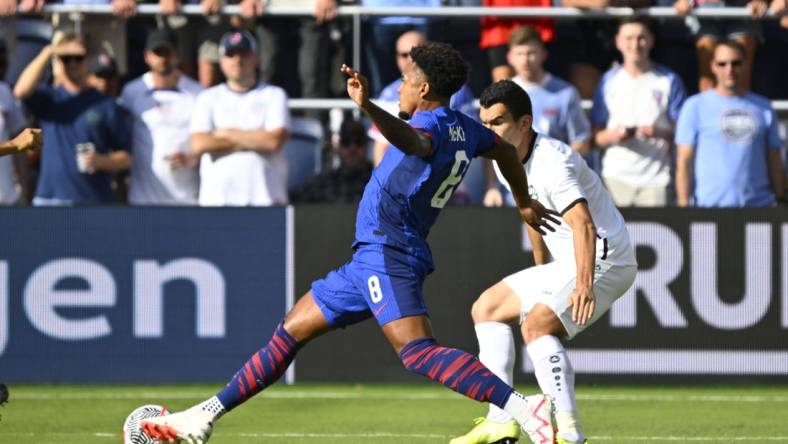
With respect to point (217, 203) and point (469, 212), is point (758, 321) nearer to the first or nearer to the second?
point (469, 212)

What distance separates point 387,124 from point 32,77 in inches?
251

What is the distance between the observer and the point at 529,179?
8.11 m

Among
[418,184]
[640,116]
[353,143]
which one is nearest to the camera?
[418,184]

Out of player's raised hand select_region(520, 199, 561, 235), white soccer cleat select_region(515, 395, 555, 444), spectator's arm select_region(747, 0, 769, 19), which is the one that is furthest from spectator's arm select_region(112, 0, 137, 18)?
white soccer cleat select_region(515, 395, 555, 444)

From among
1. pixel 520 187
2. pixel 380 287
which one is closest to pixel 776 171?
pixel 520 187

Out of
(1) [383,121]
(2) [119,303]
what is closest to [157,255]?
(2) [119,303]

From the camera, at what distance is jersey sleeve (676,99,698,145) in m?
12.1

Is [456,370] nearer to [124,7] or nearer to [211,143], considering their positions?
[211,143]

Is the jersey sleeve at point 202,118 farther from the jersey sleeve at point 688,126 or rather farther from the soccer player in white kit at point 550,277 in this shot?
the soccer player in white kit at point 550,277

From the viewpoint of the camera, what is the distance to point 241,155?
40.2 ft

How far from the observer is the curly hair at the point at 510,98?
809 cm

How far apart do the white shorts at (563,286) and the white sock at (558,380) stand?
0.21 m

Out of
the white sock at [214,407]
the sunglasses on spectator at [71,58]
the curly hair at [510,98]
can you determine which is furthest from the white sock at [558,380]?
the sunglasses on spectator at [71,58]

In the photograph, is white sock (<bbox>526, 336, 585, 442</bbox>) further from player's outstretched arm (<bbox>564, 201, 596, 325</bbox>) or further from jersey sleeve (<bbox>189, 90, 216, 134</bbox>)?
jersey sleeve (<bbox>189, 90, 216, 134</bbox>)
